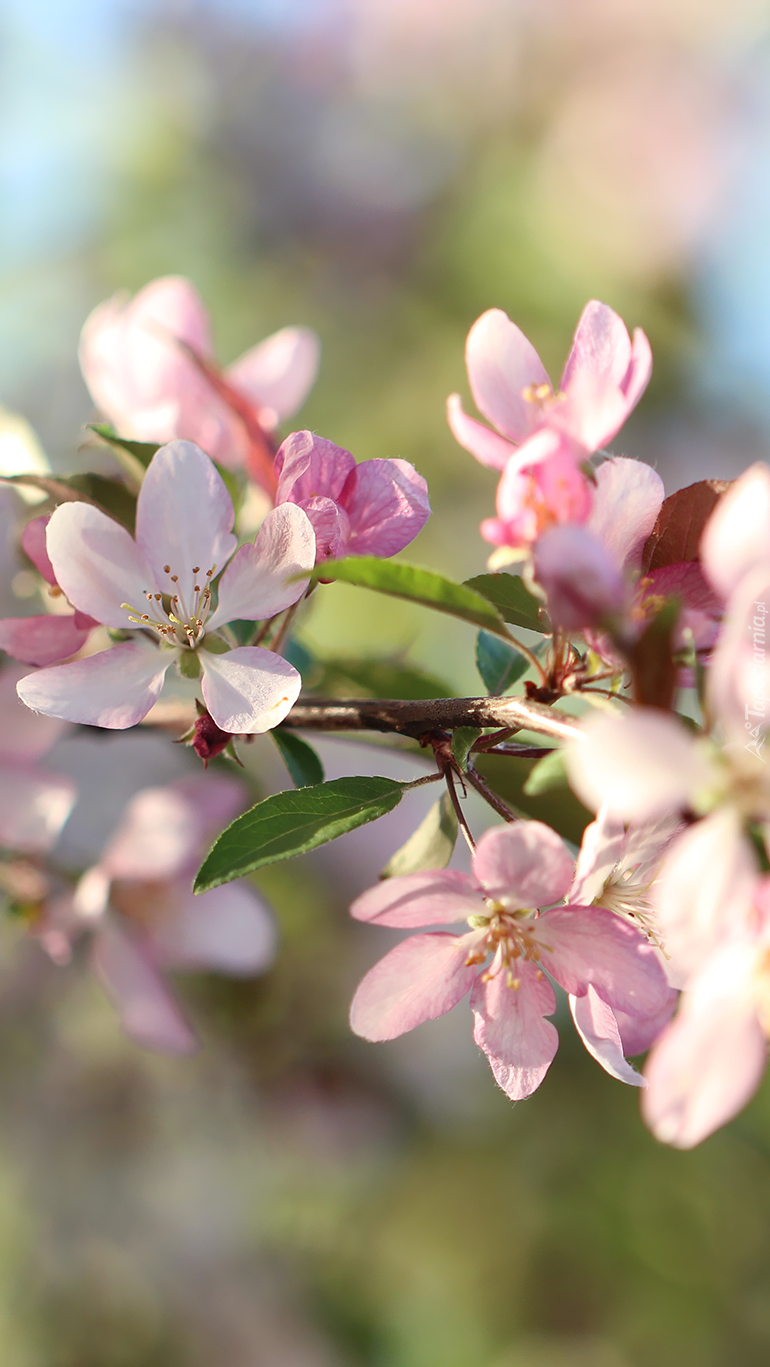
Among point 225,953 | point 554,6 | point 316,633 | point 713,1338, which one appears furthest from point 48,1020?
point 554,6

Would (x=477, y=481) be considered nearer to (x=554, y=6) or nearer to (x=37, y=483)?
(x=554, y=6)

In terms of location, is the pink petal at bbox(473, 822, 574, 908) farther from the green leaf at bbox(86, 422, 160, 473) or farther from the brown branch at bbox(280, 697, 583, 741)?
the green leaf at bbox(86, 422, 160, 473)

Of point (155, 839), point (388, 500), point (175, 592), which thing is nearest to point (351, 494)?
point (388, 500)

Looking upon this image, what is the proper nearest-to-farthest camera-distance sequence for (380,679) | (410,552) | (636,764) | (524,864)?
(636,764), (524,864), (380,679), (410,552)

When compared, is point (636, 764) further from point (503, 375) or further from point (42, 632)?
point (42, 632)

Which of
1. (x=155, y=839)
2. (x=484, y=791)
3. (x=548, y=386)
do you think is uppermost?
(x=548, y=386)

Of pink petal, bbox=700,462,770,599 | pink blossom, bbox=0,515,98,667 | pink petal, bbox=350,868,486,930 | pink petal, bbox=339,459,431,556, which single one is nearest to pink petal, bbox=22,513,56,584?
pink blossom, bbox=0,515,98,667
